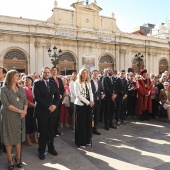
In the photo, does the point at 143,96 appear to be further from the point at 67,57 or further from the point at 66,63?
the point at 67,57

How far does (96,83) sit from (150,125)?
2.64 meters

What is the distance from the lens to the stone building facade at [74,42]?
64.8 feet

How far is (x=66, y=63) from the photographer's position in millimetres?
22969

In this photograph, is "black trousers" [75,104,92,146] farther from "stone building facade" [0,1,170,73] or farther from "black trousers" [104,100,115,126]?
"stone building facade" [0,1,170,73]

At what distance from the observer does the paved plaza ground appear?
401cm

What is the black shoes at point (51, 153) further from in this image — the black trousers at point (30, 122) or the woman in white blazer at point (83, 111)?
the black trousers at point (30, 122)

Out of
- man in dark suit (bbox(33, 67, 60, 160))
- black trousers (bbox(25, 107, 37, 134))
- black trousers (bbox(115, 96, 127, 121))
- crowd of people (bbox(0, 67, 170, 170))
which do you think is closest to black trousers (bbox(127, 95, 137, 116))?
crowd of people (bbox(0, 67, 170, 170))

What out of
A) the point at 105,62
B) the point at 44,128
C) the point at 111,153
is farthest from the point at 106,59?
the point at 44,128

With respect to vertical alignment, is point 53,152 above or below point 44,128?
below

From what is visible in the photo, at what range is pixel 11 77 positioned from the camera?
3863mm

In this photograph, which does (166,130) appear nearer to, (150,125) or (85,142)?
(150,125)

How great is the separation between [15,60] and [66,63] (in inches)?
224

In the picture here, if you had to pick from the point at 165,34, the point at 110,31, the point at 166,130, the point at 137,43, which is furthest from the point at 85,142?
the point at 165,34

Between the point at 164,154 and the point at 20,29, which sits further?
the point at 20,29
